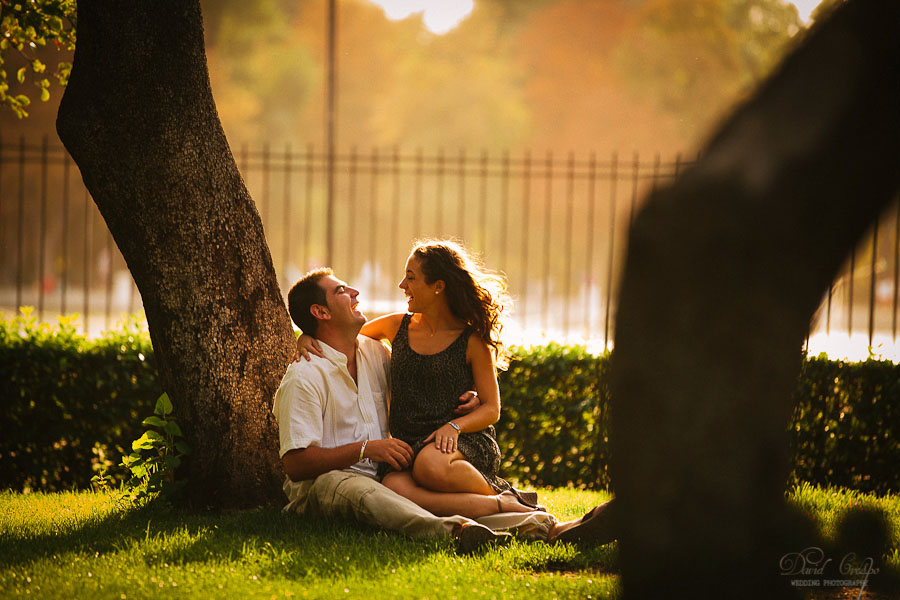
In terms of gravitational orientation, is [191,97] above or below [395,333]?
above

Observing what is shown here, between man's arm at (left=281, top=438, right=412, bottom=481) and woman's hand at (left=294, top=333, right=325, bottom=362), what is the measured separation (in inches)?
20.1

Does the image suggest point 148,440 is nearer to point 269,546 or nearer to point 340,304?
point 269,546

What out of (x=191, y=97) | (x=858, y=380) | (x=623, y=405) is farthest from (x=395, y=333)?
Result: (x=858, y=380)

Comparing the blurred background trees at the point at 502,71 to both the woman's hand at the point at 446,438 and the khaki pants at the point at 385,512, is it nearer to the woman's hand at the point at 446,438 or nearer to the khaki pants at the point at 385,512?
the woman's hand at the point at 446,438

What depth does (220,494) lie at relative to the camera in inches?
186

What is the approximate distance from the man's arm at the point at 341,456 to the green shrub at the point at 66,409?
2.53 metres

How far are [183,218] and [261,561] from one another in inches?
78.0

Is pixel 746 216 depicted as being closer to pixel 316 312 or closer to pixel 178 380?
pixel 316 312

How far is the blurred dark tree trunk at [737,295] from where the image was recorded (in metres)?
2.30

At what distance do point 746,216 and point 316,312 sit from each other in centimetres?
271

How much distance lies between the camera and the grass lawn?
3344mm

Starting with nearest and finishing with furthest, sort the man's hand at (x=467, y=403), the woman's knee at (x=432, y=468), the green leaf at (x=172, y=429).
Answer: the woman's knee at (x=432, y=468) → the man's hand at (x=467, y=403) → the green leaf at (x=172, y=429)

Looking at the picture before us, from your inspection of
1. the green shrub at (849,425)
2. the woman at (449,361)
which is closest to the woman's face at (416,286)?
the woman at (449,361)

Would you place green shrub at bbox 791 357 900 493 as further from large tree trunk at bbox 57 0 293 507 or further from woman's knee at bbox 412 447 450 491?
large tree trunk at bbox 57 0 293 507
